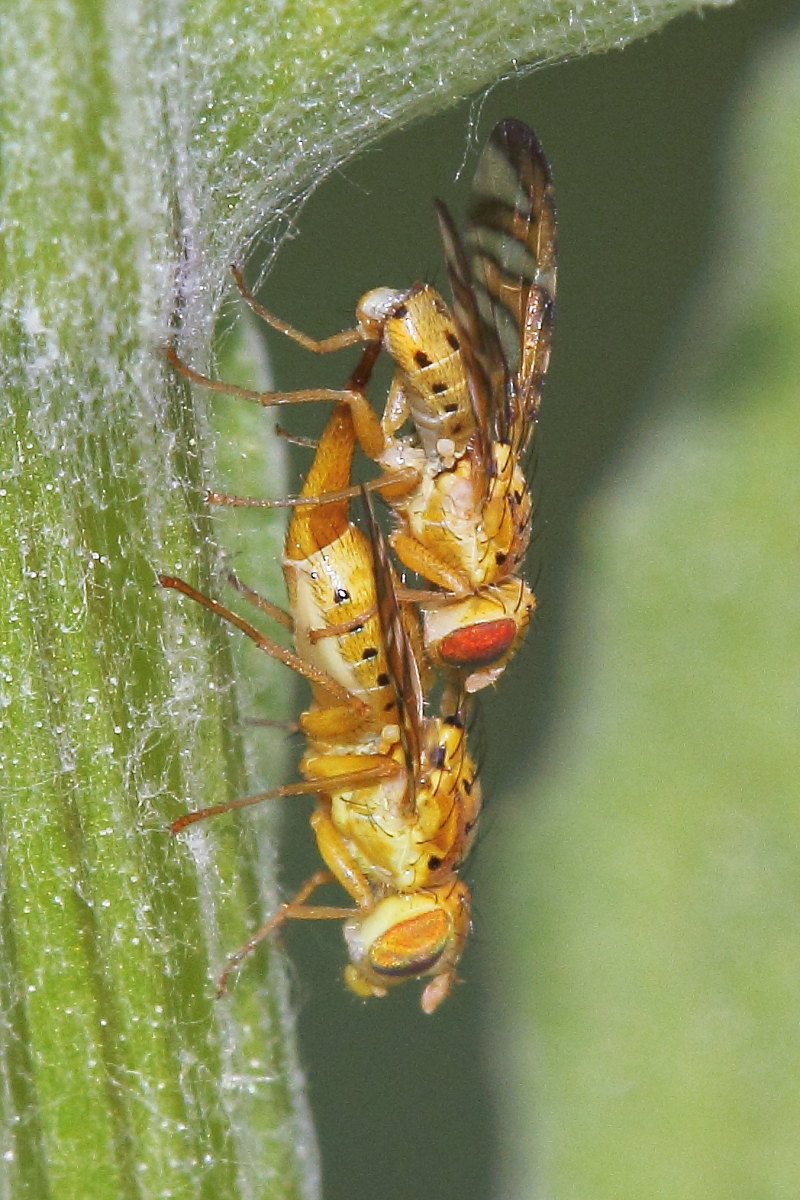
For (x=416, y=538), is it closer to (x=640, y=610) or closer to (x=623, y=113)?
(x=640, y=610)

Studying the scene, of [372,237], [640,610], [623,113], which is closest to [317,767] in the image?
[640,610]

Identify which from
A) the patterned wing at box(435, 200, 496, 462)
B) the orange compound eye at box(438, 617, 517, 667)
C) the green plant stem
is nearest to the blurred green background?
the patterned wing at box(435, 200, 496, 462)

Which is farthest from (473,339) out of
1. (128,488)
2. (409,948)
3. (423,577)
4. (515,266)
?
(409,948)

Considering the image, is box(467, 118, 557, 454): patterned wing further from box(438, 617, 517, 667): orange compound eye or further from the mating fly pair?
box(438, 617, 517, 667): orange compound eye

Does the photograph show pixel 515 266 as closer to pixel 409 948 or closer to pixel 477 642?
pixel 477 642

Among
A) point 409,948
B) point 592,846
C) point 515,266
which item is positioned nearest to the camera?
point 409,948
